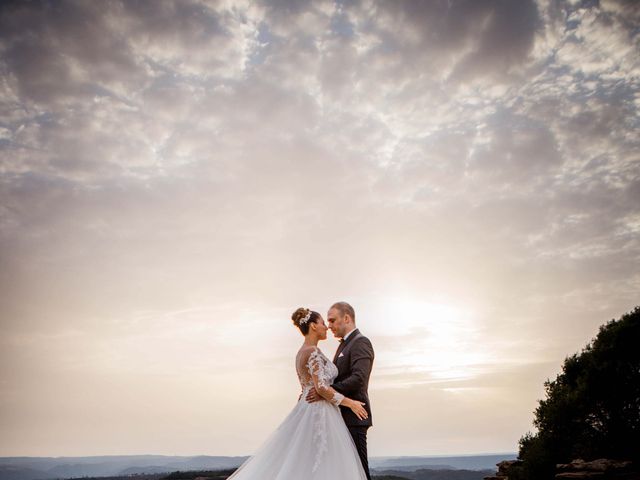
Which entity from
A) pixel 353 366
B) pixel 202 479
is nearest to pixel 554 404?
pixel 353 366

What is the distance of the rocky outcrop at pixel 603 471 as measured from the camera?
19.8 metres

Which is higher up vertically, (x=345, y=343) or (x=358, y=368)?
(x=345, y=343)

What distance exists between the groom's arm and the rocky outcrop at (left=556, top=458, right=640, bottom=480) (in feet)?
60.1

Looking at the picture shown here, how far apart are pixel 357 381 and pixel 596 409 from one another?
26579 mm

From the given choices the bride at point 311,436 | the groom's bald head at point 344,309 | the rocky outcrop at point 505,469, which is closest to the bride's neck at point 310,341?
the bride at point 311,436

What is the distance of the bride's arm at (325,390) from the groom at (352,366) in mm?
197

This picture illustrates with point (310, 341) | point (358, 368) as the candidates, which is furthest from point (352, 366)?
point (310, 341)

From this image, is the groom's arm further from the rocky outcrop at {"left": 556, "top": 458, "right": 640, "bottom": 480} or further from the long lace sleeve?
the rocky outcrop at {"left": 556, "top": 458, "right": 640, "bottom": 480}

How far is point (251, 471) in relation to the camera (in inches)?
290

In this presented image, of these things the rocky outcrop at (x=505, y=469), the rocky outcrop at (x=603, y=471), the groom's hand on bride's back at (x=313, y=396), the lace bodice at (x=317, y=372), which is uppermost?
the lace bodice at (x=317, y=372)

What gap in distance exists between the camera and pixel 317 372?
7785 mm

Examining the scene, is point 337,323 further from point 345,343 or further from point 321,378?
point 321,378

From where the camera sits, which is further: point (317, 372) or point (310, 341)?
point (310, 341)

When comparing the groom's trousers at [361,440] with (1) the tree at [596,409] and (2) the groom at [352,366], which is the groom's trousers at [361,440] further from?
(1) the tree at [596,409]
